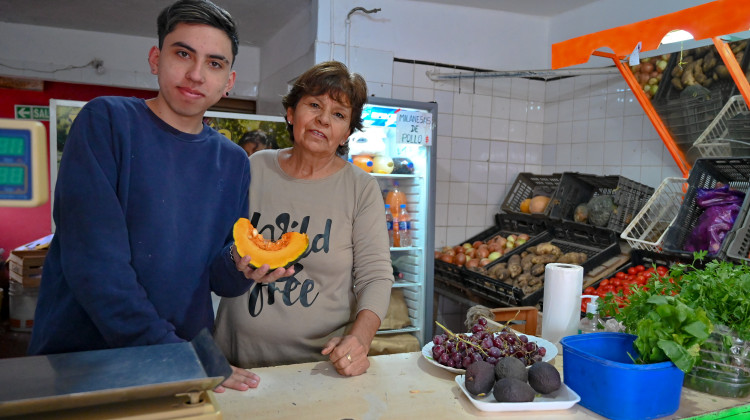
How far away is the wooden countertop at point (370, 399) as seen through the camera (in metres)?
1.35

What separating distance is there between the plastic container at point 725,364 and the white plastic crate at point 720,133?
241cm

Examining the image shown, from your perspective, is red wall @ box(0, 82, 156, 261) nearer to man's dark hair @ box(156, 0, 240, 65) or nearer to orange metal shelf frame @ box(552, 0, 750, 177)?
man's dark hair @ box(156, 0, 240, 65)

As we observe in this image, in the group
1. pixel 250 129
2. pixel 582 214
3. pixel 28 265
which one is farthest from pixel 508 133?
pixel 28 265

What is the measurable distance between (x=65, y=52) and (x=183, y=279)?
5714 millimetres

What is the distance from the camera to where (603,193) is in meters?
4.44

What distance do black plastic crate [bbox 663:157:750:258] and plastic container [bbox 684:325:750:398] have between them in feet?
6.77

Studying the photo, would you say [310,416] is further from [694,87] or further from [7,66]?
[7,66]

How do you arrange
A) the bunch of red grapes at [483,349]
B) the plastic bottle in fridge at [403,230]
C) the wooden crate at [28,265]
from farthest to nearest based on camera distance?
the wooden crate at [28,265] → the plastic bottle in fridge at [403,230] → the bunch of red grapes at [483,349]

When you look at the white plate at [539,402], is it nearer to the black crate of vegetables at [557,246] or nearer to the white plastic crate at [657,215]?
the black crate of vegetables at [557,246]

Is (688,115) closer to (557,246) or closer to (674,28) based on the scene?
(557,246)

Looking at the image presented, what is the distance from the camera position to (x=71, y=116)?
3428mm

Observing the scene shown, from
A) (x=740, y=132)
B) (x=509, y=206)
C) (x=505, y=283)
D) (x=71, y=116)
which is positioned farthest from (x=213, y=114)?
(x=740, y=132)

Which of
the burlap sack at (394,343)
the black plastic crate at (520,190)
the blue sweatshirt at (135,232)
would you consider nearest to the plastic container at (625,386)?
the blue sweatshirt at (135,232)

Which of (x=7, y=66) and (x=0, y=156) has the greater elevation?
(x=7, y=66)
